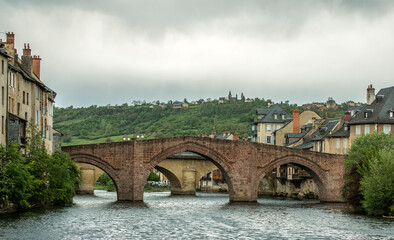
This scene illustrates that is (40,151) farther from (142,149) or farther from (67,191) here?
(142,149)

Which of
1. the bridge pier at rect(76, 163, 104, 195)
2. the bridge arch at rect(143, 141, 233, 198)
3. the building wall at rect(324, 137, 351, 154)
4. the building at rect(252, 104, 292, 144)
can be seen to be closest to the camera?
Answer: the bridge arch at rect(143, 141, 233, 198)

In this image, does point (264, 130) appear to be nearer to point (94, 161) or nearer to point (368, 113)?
point (368, 113)

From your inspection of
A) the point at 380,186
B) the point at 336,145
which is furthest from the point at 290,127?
the point at 380,186

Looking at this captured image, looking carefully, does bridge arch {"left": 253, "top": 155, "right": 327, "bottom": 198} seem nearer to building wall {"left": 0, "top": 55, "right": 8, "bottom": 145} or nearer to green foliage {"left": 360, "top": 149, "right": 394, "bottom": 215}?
green foliage {"left": 360, "top": 149, "right": 394, "bottom": 215}

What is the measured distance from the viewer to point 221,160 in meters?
79.6

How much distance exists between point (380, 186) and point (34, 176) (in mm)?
29418

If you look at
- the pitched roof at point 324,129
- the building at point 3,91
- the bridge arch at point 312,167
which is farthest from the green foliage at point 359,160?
the building at point 3,91

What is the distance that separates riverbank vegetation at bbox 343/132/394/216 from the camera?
5597 cm

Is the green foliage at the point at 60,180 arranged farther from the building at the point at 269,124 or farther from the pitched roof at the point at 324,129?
the building at the point at 269,124

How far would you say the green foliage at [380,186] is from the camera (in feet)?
183

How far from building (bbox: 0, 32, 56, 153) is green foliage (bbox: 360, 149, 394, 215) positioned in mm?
30520

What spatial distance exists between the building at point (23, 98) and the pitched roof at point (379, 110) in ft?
125

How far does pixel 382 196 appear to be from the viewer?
56375 millimetres

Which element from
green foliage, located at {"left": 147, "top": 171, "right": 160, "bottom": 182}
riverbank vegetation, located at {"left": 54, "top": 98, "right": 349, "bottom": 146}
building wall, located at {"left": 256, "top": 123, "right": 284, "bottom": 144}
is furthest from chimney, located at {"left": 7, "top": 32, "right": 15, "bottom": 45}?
riverbank vegetation, located at {"left": 54, "top": 98, "right": 349, "bottom": 146}
